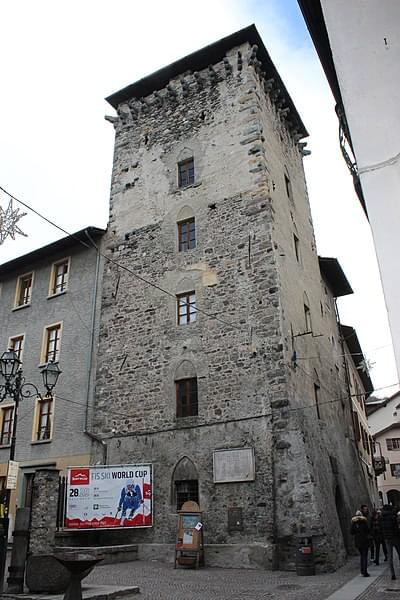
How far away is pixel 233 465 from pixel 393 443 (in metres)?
32.1

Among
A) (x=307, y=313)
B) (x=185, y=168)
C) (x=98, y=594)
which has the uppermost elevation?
(x=185, y=168)

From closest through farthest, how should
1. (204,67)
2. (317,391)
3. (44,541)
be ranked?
(44,541) → (317,391) → (204,67)

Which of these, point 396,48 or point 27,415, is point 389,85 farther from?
point 27,415

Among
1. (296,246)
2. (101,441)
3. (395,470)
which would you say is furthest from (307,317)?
(395,470)

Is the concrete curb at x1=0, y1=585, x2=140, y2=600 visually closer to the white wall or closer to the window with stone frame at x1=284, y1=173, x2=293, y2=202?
the white wall

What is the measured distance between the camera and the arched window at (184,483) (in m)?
13.1

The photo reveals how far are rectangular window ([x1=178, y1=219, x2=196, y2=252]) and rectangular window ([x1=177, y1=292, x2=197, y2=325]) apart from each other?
1.64 m

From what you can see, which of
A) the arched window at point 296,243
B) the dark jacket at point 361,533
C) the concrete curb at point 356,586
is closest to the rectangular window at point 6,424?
the arched window at point 296,243

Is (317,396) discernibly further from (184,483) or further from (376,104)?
(376,104)

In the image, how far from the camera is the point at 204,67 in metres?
18.5

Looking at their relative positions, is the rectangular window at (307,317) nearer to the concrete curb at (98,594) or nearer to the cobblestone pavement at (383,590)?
the cobblestone pavement at (383,590)

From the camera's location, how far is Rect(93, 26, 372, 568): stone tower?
39.8 ft

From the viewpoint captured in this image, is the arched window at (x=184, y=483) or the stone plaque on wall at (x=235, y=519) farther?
the arched window at (x=184, y=483)

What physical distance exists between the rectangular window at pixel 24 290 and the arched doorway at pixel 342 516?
12940 mm
